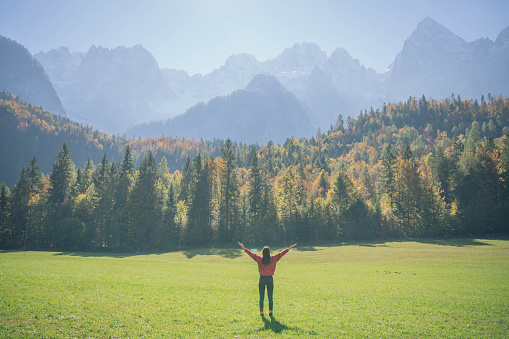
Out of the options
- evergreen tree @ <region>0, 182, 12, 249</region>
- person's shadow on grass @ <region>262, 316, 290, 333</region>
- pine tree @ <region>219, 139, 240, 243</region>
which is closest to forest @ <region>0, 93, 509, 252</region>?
evergreen tree @ <region>0, 182, 12, 249</region>

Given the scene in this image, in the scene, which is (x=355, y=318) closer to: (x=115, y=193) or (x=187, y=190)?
(x=115, y=193)

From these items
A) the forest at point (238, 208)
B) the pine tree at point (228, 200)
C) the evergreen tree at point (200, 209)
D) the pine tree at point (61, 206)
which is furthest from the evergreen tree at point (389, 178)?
the pine tree at point (61, 206)

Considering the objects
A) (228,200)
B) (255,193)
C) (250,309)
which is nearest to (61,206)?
(228,200)

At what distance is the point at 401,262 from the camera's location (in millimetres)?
40781

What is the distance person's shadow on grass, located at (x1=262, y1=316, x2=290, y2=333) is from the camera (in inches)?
482

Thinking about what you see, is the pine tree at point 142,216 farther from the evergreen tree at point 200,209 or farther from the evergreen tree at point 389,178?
the evergreen tree at point 389,178

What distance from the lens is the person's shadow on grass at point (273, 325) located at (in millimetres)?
12250

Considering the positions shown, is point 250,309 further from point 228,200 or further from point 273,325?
point 228,200

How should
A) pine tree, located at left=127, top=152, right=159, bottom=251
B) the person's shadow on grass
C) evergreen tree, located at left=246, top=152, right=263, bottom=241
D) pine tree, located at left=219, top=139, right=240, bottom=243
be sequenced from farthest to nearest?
1. evergreen tree, located at left=246, top=152, right=263, bottom=241
2. pine tree, located at left=219, top=139, right=240, bottom=243
3. pine tree, located at left=127, top=152, right=159, bottom=251
4. the person's shadow on grass

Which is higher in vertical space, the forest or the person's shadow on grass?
the forest

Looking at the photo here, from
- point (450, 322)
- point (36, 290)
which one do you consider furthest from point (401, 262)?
point (36, 290)

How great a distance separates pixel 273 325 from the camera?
1278 centimetres

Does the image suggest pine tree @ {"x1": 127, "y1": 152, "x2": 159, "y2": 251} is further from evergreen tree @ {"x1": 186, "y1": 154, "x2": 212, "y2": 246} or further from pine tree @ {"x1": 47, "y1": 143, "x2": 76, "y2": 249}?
pine tree @ {"x1": 47, "y1": 143, "x2": 76, "y2": 249}

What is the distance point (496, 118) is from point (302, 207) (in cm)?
17714
